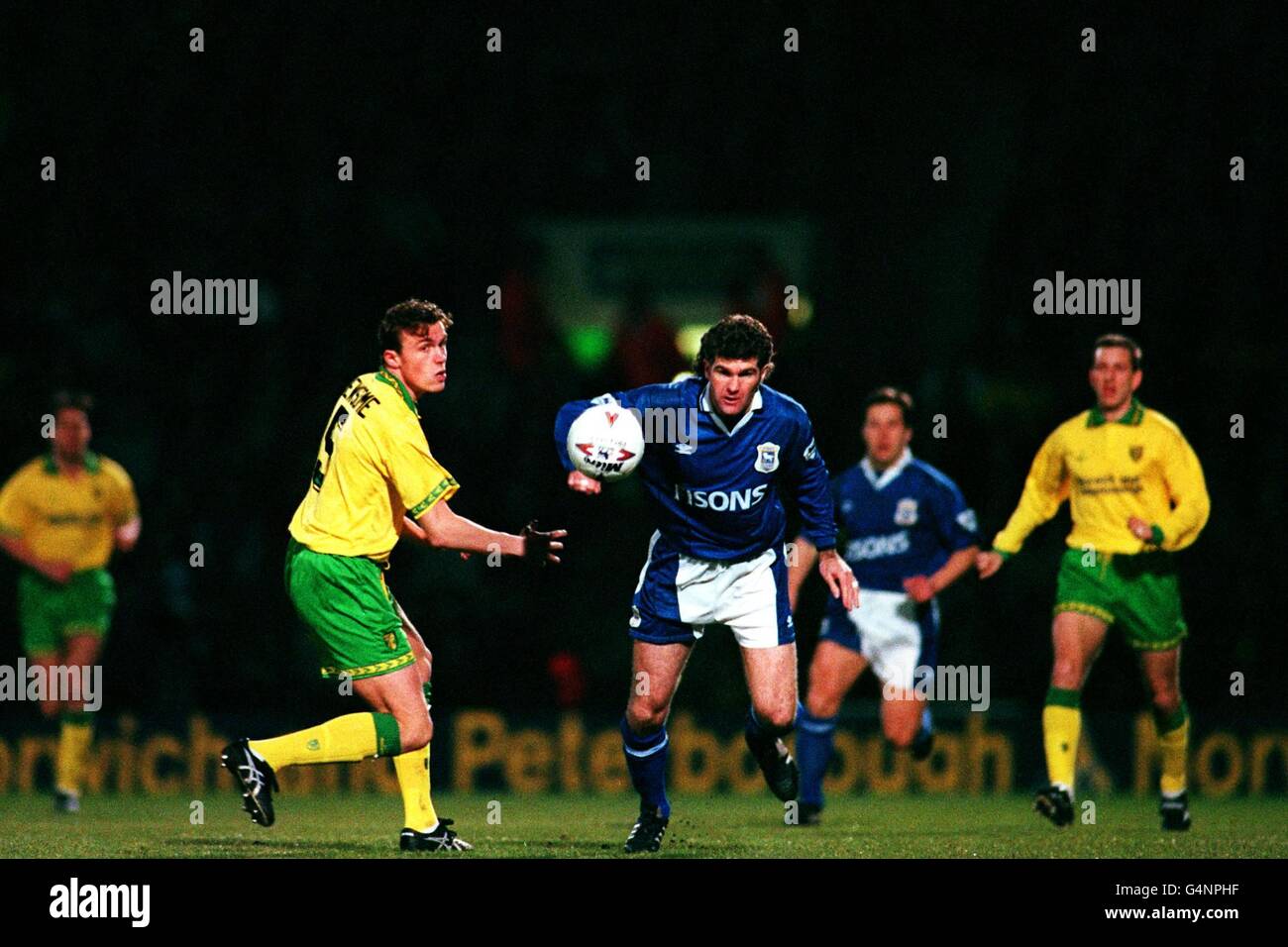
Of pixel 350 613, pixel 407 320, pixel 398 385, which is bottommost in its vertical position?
pixel 350 613

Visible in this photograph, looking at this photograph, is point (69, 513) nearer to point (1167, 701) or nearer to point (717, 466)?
point (717, 466)

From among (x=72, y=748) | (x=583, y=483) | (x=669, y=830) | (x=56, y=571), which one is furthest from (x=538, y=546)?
(x=56, y=571)

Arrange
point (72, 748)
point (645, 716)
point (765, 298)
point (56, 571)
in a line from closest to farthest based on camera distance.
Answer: point (645, 716), point (72, 748), point (56, 571), point (765, 298)

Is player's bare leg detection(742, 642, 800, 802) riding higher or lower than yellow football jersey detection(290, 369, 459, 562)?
lower

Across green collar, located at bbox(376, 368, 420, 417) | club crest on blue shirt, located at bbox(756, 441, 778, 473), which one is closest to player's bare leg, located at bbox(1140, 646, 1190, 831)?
club crest on blue shirt, located at bbox(756, 441, 778, 473)

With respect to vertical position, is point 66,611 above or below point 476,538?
below

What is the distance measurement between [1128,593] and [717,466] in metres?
2.75

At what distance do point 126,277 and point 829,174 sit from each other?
581 centimetres

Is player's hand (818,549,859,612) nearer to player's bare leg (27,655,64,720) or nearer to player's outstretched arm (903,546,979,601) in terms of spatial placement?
player's outstretched arm (903,546,979,601)

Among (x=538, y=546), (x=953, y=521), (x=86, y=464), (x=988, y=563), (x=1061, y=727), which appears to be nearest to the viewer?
(x=538, y=546)

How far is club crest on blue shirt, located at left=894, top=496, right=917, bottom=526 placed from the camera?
10438 millimetres

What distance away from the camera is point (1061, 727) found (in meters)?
9.35

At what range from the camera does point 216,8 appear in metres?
16.2

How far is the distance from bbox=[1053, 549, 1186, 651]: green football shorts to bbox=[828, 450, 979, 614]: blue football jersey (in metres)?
0.95
